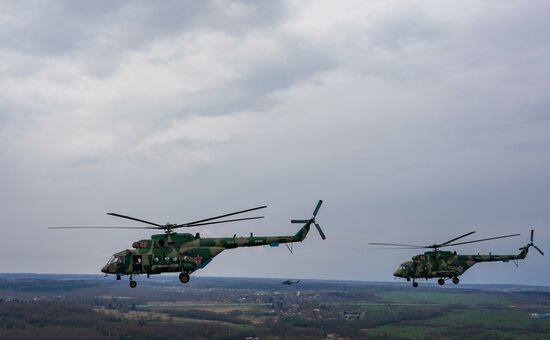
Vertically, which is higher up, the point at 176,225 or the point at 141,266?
the point at 176,225

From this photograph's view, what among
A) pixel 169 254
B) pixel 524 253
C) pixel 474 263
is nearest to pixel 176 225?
pixel 169 254

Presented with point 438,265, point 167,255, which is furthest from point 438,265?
point 167,255

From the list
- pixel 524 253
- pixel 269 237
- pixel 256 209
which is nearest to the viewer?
pixel 256 209

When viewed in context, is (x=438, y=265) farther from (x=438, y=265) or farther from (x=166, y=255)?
(x=166, y=255)

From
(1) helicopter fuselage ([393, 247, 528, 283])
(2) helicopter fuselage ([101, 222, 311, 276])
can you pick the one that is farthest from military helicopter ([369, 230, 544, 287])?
(2) helicopter fuselage ([101, 222, 311, 276])

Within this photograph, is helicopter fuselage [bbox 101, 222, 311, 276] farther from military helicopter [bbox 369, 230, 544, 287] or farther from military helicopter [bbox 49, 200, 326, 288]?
military helicopter [bbox 369, 230, 544, 287]

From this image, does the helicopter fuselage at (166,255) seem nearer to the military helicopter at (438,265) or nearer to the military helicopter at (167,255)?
the military helicopter at (167,255)

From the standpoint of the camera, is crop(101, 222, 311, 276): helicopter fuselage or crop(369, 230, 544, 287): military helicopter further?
crop(369, 230, 544, 287): military helicopter

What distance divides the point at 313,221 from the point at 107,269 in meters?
21.8

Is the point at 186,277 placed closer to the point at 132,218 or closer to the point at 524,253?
the point at 132,218

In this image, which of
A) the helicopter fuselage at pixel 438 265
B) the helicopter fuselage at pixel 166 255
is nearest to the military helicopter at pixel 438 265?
the helicopter fuselage at pixel 438 265

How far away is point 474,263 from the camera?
90000mm

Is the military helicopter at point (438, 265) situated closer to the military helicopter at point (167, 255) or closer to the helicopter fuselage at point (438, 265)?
the helicopter fuselage at point (438, 265)

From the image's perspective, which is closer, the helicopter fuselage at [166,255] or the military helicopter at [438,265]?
the helicopter fuselage at [166,255]
